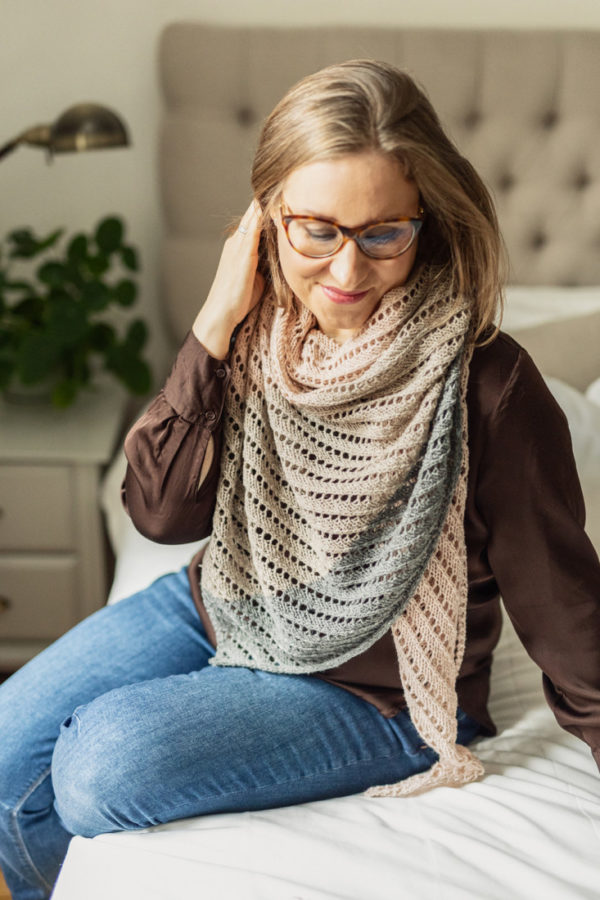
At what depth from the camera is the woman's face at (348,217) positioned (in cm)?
82

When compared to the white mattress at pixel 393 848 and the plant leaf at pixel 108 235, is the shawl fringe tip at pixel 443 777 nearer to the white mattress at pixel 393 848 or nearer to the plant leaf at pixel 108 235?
the white mattress at pixel 393 848

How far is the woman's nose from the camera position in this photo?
845mm

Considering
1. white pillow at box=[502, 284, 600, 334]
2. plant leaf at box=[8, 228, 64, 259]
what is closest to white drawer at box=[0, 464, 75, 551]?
plant leaf at box=[8, 228, 64, 259]

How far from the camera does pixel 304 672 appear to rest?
1024 mm

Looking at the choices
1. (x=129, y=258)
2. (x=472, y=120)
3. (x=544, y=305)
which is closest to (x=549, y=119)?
(x=472, y=120)

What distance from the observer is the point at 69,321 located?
5.73 ft

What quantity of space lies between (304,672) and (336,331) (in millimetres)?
386

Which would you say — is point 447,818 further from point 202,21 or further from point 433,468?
point 202,21

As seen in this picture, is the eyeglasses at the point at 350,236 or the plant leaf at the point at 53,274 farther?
the plant leaf at the point at 53,274

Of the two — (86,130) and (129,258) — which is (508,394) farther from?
(129,258)

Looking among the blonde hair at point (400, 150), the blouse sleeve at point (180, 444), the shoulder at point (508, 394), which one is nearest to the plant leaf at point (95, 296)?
the blouse sleeve at point (180, 444)

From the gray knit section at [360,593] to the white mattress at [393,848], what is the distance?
17cm

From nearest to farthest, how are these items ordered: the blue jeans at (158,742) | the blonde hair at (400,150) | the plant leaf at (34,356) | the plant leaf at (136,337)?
the blonde hair at (400,150), the blue jeans at (158,742), the plant leaf at (34,356), the plant leaf at (136,337)

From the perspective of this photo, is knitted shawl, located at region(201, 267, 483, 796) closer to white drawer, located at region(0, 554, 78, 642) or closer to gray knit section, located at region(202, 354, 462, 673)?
gray knit section, located at region(202, 354, 462, 673)
